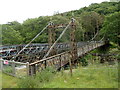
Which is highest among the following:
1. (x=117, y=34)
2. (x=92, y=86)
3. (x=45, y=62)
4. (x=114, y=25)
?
(x=114, y=25)

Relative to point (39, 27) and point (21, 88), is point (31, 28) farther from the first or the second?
point (21, 88)

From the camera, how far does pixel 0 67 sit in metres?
6.15

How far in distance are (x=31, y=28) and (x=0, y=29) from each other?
482 cm

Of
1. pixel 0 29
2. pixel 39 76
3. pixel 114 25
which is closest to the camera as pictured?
pixel 39 76

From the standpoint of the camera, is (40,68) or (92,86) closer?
(92,86)

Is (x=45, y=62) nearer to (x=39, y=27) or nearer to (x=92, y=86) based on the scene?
(x=92, y=86)

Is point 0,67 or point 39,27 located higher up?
point 39,27

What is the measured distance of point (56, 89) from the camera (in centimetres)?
338

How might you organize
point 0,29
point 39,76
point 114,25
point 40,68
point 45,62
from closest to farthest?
point 39,76 → point 40,68 → point 45,62 → point 114,25 → point 0,29

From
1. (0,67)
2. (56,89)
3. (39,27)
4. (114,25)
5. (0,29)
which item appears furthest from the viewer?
(39,27)

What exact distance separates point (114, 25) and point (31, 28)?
13.1m

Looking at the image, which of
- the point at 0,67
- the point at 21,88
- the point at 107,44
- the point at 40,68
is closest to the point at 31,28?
the point at 107,44

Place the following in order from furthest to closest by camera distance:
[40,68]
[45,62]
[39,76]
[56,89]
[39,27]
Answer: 1. [39,27]
2. [45,62]
3. [40,68]
4. [39,76]
5. [56,89]

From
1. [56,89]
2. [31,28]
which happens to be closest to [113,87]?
[56,89]
